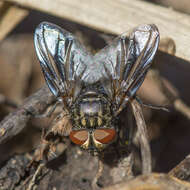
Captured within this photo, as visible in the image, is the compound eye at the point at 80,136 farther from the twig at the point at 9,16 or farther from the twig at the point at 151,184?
the twig at the point at 9,16

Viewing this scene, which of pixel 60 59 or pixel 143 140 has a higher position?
pixel 60 59

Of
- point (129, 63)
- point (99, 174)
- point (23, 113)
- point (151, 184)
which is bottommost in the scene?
point (99, 174)

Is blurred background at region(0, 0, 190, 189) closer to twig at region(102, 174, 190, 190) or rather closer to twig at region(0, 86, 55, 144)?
twig at region(0, 86, 55, 144)

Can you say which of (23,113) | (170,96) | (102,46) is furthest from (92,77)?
(170,96)

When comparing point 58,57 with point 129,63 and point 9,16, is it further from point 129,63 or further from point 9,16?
point 9,16

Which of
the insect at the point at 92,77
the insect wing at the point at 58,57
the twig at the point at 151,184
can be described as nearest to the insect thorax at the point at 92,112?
the insect at the point at 92,77

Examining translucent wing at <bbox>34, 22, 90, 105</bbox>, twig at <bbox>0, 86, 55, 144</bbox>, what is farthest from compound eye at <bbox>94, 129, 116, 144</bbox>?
twig at <bbox>0, 86, 55, 144</bbox>
